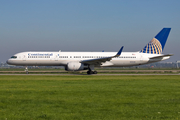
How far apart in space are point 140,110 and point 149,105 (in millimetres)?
1315

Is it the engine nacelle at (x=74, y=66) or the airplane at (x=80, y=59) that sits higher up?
the airplane at (x=80, y=59)

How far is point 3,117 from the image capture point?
352 inches

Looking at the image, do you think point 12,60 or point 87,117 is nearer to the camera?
point 87,117

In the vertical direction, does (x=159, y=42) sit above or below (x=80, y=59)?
above

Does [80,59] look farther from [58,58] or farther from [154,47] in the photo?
[154,47]

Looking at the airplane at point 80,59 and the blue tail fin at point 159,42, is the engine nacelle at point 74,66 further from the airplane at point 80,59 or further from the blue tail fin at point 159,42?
the blue tail fin at point 159,42

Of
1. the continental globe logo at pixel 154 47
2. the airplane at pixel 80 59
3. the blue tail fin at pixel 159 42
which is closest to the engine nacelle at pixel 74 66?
the airplane at pixel 80 59

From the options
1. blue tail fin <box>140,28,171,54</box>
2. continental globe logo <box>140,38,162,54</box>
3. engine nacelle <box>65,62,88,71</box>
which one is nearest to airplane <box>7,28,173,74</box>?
engine nacelle <box>65,62,88,71</box>

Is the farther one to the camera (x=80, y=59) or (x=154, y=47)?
(x=154, y=47)

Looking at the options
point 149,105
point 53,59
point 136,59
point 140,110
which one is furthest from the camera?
point 136,59

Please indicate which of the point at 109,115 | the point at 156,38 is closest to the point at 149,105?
the point at 109,115

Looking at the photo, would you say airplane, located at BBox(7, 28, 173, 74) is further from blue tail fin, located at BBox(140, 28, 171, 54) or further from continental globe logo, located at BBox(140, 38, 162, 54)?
blue tail fin, located at BBox(140, 28, 171, 54)

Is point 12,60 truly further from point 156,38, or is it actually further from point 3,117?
point 3,117

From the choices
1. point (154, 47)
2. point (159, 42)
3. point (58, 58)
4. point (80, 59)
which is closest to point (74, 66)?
point (80, 59)
